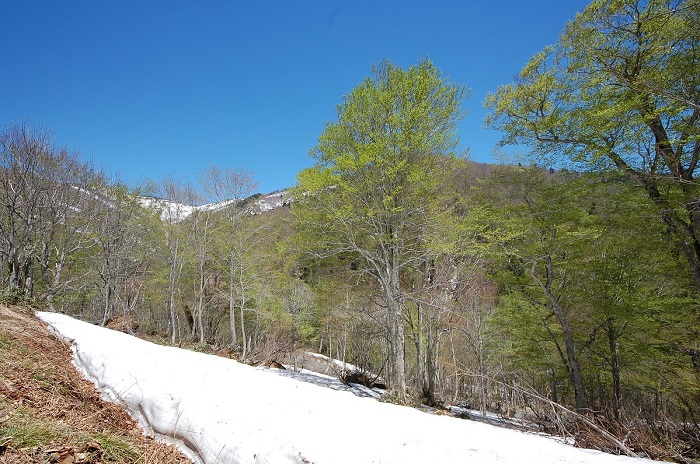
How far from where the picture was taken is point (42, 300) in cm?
1293

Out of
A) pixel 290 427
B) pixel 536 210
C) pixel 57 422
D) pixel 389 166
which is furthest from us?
pixel 536 210

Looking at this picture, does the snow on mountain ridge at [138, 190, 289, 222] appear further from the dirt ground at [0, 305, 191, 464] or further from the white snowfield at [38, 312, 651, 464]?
the white snowfield at [38, 312, 651, 464]

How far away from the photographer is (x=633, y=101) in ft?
19.9

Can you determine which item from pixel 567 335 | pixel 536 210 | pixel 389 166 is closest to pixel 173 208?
pixel 389 166

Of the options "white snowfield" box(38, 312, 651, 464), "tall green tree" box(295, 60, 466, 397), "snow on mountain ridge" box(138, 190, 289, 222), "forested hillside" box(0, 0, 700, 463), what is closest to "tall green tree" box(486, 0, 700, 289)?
"forested hillside" box(0, 0, 700, 463)

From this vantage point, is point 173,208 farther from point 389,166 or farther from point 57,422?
point 57,422

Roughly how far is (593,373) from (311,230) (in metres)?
14.6

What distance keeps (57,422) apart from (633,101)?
9.22 meters

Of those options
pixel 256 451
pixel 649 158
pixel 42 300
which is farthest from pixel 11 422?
pixel 42 300

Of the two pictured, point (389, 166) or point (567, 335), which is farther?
point (567, 335)

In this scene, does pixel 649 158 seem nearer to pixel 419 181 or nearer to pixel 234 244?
pixel 419 181

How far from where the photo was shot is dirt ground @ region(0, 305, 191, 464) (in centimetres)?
192

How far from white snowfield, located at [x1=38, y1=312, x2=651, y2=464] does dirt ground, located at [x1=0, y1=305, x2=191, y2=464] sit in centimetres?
25

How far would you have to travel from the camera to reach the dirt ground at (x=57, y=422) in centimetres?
192
